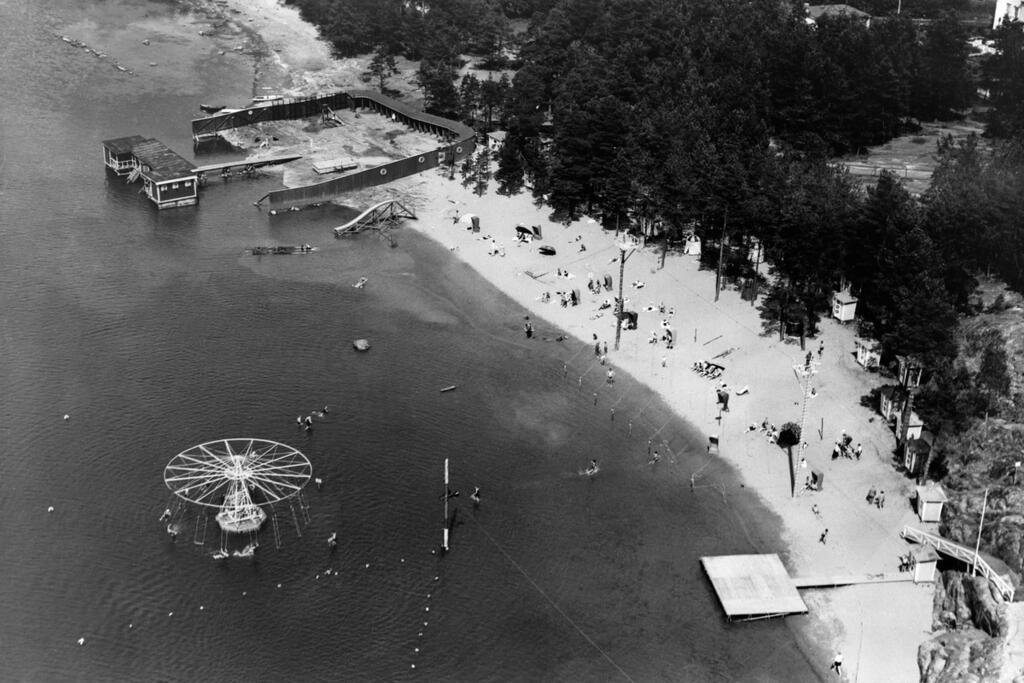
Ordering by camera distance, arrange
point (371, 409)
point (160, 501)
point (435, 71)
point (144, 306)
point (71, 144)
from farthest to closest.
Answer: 1. point (435, 71)
2. point (71, 144)
3. point (144, 306)
4. point (371, 409)
5. point (160, 501)

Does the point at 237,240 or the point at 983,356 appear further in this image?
the point at 237,240

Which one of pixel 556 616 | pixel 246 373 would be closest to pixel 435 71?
pixel 246 373

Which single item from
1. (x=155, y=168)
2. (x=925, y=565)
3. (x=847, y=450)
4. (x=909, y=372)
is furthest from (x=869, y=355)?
(x=155, y=168)

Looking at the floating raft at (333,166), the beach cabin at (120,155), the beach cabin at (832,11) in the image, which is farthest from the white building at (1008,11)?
the beach cabin at (120,155)

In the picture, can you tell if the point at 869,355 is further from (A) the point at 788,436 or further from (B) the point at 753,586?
(B) the point at 753,586

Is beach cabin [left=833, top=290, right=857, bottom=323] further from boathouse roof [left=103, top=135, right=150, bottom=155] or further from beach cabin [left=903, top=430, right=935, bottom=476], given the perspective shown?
boathouse roof [left=103, top=135, right=150, bottom=155]

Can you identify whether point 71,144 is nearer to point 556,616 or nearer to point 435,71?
point 435,71

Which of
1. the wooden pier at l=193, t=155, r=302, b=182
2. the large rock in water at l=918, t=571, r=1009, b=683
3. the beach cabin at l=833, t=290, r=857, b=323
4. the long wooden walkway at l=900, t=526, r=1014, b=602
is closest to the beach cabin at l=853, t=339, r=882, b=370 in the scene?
the beach cabin at l=833, t=290, r=857, b=323
